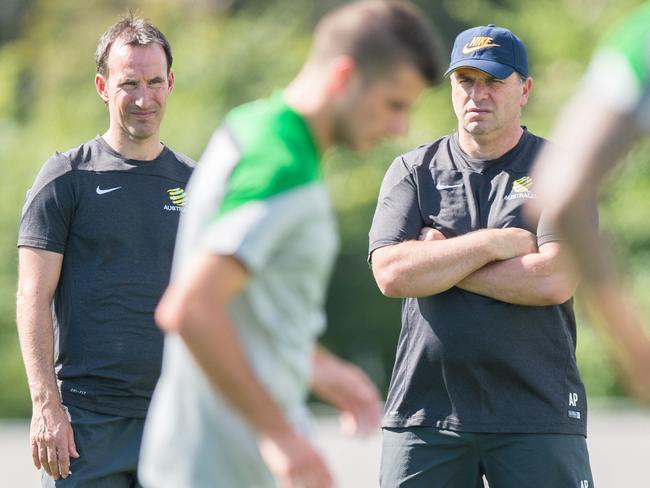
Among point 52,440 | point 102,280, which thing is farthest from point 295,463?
point 102,280

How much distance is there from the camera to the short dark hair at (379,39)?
339 centimetres

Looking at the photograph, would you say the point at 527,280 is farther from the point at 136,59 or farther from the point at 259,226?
the point at 259,226

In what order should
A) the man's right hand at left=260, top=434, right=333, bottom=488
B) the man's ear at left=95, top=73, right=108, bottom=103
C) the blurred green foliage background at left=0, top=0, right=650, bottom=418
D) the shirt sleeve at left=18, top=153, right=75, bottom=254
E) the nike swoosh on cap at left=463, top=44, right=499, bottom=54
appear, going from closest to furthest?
1. the man's right hand at left=260, top=434, right=333, bottom=488
2. the shirt sleeve at left=18, top=153, right=75, bottom=254
3. the nike swoosh on cap at left=463, top=44, right=499, bottom=54
4. the man's ear at left=95, top=73, right=108, bottom=103
5. the blurred green foliage background at left=0, top=0, right=650, bottom=418

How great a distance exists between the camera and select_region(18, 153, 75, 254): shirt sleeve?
5391 mm

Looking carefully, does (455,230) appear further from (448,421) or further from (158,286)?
(158,286)

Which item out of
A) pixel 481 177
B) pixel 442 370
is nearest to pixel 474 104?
pixel 481 177

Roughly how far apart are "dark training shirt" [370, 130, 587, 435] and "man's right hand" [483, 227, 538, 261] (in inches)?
1.8

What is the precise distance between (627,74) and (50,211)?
9.96ft

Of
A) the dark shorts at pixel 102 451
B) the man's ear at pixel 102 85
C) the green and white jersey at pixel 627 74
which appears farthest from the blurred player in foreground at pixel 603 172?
the man's ear at pixel 102 85

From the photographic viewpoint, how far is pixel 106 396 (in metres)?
5.41

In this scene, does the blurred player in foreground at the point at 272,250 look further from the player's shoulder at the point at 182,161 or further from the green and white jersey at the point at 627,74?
the player's shoulder at the point at 182,161

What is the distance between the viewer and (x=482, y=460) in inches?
212

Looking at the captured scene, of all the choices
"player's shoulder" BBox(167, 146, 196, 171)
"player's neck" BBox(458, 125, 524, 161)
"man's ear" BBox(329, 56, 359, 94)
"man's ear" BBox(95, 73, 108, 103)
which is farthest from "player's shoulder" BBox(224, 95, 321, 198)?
"man's ear" BBox(95, 73, 108, 103)

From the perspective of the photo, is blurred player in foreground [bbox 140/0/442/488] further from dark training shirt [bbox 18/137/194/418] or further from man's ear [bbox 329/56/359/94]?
dark training shirt [bbox 18/137/194/418]
